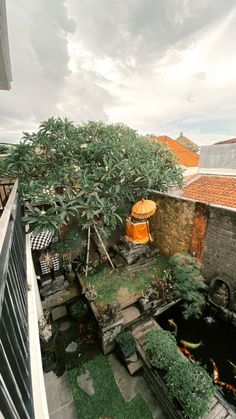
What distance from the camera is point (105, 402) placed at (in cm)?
389

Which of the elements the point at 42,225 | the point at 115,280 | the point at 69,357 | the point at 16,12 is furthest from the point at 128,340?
the point at 16,12

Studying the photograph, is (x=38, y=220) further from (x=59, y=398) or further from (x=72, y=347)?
(x=59, y=398)

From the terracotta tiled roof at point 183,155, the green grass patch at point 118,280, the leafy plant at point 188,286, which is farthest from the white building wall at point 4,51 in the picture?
the terracotta tiled roof at point 183,155

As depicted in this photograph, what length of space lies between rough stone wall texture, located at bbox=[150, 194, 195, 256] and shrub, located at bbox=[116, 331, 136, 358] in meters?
3.72

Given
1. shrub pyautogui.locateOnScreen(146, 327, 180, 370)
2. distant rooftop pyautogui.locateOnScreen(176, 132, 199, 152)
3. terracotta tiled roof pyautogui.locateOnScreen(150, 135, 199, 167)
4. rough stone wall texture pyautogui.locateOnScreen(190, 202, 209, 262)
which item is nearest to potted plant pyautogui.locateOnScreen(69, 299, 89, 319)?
shrub pyautogui.locateOnScreen(146, 327, 180, 370)

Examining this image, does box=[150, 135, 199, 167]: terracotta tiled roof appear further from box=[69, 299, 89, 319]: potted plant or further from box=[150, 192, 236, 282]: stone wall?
box=[69, 299, 89, 319]: potted plant

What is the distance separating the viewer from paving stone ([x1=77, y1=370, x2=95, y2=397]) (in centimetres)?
407

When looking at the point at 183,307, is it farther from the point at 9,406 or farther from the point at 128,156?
the point at 9,406

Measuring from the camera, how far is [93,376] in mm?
4344

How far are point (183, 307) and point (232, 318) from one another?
138 centimetres

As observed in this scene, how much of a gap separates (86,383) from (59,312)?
216 centimetres

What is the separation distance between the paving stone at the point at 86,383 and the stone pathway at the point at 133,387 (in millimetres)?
577

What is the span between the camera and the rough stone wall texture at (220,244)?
5.51 meters

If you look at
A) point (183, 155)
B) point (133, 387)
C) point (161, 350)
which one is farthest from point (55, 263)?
point (183, 155)
